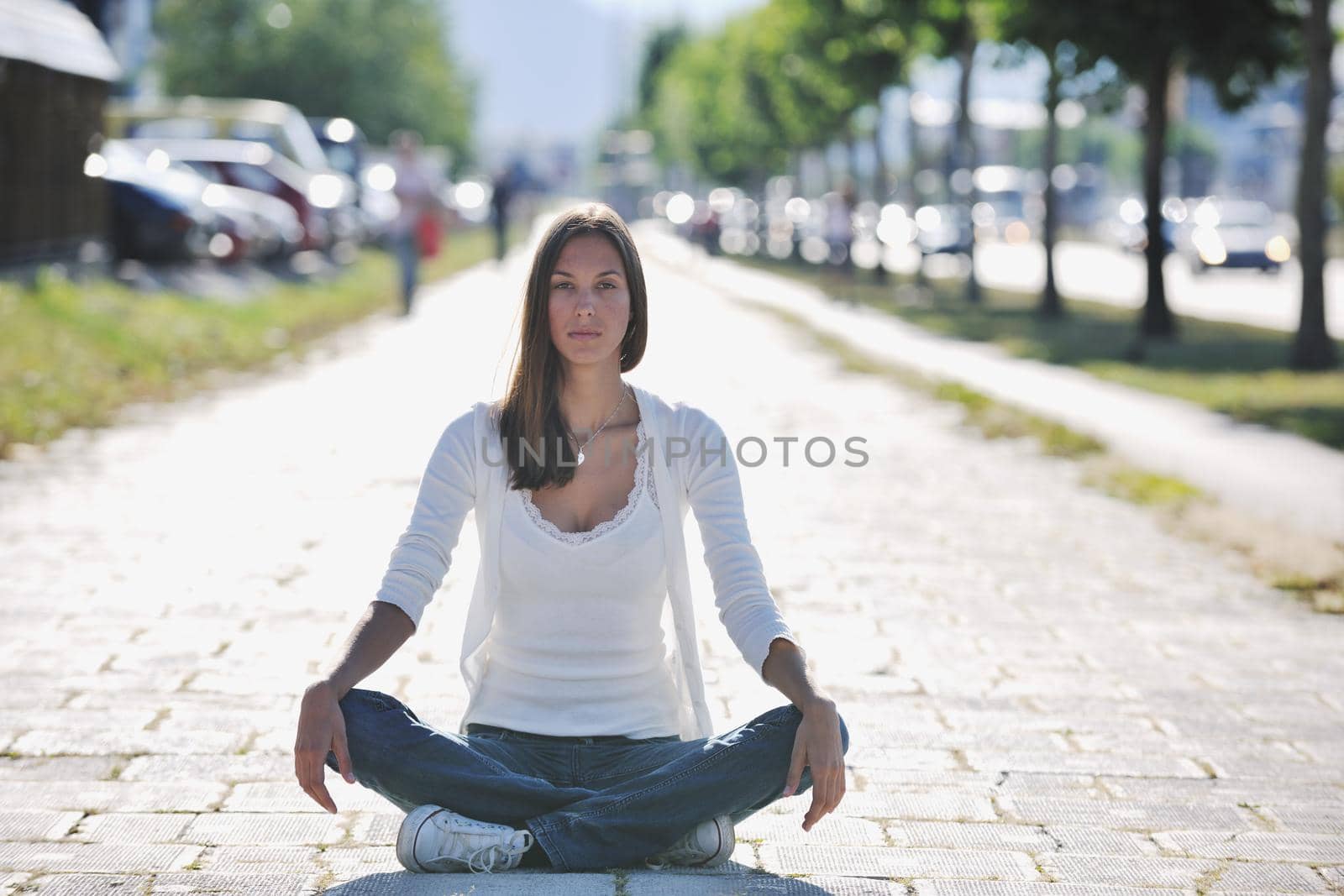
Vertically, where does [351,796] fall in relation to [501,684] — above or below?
below

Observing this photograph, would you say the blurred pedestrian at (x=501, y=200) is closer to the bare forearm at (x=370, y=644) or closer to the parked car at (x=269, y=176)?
the parked car at (x=269, y=176)

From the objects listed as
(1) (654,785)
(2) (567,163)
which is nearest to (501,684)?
(1) (654,785)

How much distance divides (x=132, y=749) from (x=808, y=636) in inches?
98.6

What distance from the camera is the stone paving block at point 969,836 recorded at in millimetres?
4238

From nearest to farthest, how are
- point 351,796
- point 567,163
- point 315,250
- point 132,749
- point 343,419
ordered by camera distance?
point 351,796
point 132,749
point 343,419
point 315,250
point 567,163

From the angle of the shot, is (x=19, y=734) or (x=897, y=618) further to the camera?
(x=897, y=618)

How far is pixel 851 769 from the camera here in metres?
4.89

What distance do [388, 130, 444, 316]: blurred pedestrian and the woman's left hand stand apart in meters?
18.2

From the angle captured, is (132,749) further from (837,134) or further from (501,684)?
(837,134)

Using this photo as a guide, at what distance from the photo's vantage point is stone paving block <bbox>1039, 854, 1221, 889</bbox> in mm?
3990

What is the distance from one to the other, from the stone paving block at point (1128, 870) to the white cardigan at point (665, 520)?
87cm

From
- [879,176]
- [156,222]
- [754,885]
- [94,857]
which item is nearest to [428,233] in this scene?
[156,222]

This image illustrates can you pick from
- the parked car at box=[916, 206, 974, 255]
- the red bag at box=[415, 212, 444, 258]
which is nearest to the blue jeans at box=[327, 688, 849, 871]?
the red bag at box=[415, 212, 444, 258]

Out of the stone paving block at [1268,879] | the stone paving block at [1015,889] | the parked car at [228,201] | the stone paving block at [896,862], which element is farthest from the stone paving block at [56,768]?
the parked car at [228,201]
